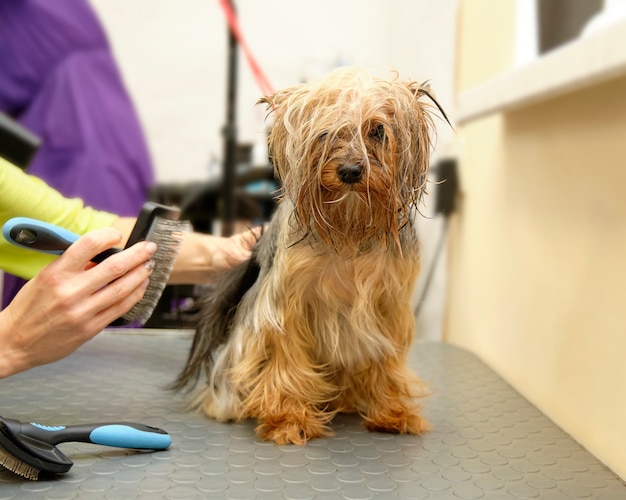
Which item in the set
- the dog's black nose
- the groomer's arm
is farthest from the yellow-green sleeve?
the dog's black nose

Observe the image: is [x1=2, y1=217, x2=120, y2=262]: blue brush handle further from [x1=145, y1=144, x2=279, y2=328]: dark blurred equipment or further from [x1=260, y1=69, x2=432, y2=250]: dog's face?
[x1=145, y1=144, x2=279, y2=328]: dark blurred equipment

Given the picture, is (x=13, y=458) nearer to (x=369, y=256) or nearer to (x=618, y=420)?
(x=369, y=256)

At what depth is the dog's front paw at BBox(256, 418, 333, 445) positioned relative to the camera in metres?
1.02

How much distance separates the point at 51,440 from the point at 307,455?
0.34 m

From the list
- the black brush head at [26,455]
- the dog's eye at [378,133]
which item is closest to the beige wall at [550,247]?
the dog's eye at [378,133]

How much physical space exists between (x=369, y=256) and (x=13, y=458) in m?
0.52

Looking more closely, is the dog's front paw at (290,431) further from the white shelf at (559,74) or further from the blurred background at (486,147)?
the white shelf at (559,74)

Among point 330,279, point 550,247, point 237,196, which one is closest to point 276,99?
point 330,279

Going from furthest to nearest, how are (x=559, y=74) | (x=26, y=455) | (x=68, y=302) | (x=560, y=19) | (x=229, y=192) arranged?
(x=229, y=192)
(x=560, y=19)
(x=559, y=74)
(x=68, y=302)
(x=26, y=455)

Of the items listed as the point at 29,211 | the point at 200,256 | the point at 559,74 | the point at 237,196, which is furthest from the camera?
the point at 237,196

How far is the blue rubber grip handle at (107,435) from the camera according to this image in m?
0.87

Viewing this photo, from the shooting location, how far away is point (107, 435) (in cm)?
90

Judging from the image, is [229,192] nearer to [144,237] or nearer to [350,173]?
[144,237]

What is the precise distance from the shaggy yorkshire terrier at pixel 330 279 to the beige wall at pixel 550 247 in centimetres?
28
